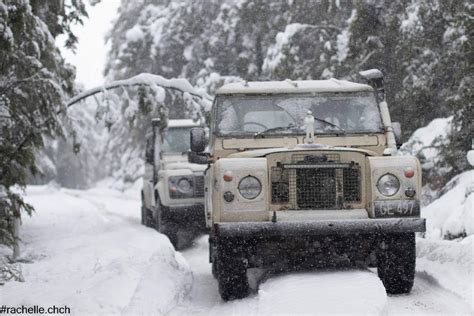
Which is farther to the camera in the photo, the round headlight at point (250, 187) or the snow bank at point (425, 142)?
the snow bank at point (425, 142)

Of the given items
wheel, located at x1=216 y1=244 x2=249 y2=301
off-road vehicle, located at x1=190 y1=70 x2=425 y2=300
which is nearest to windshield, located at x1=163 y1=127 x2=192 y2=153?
off-road vehicle, located at x1=190 y1=70 x2=425 y2=300

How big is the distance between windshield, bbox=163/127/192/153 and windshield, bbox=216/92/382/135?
561 centimetres

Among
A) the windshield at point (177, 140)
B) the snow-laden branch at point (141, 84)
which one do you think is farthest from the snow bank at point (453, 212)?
the snow-laden branch at point (141, 84)

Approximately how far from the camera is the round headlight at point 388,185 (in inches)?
292

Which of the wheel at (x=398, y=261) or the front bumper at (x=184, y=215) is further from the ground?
the wheel at (x=398, y=261)

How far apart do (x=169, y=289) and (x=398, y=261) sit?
2320 mm

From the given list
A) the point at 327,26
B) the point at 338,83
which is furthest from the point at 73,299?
the point at 327,26

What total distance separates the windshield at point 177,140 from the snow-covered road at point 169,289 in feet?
10.6

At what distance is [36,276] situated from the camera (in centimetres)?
880

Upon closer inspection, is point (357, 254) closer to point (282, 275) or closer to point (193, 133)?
point (282, 275)

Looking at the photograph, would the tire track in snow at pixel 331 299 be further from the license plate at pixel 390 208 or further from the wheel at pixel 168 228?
the wheel at pixel 168 228

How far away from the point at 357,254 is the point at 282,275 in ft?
2.59

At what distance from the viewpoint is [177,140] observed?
47.9ft

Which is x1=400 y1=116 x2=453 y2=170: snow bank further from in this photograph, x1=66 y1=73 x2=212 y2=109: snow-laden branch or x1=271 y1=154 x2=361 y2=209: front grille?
x1=271 y1=154 x2=361 y2=209: front grille
